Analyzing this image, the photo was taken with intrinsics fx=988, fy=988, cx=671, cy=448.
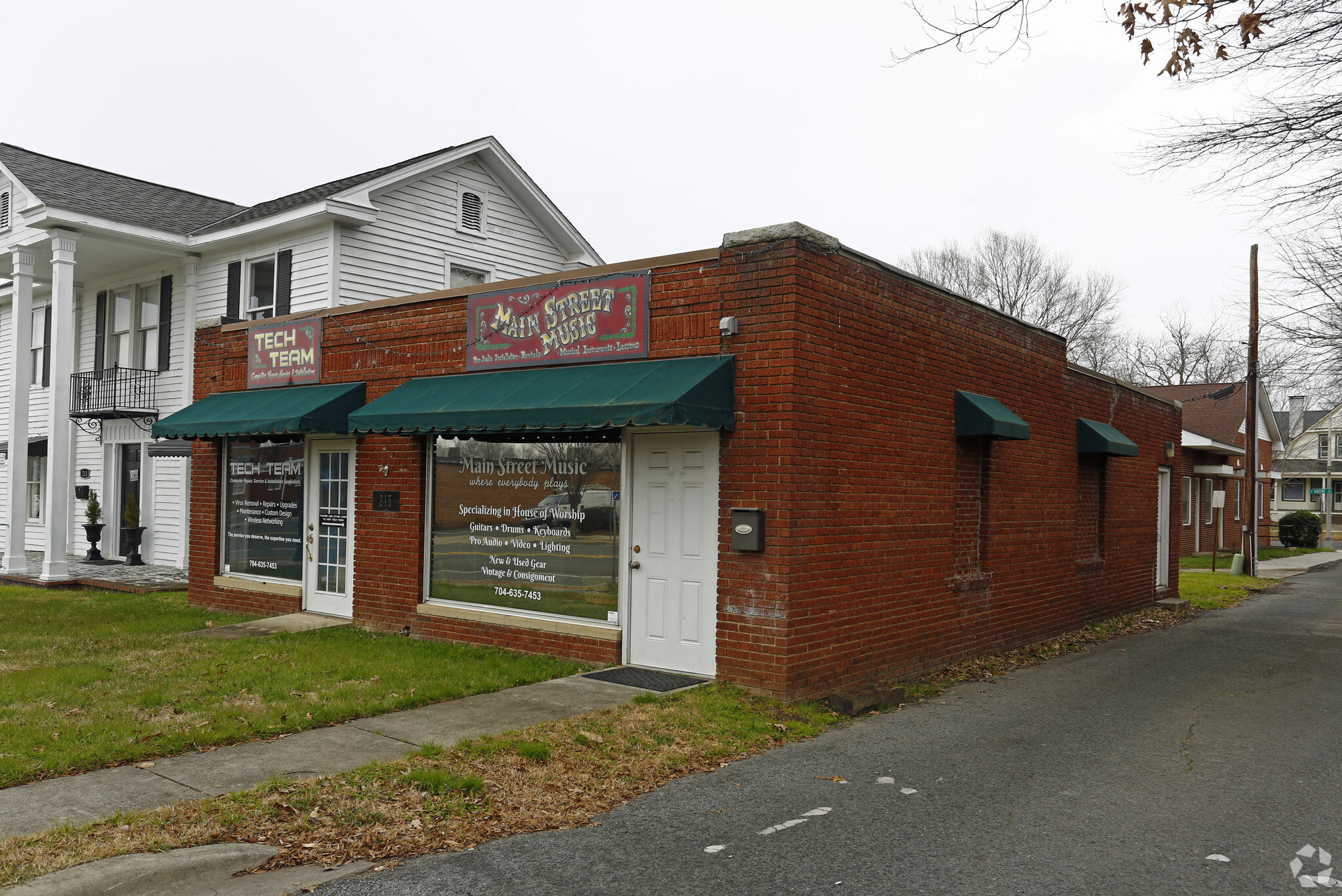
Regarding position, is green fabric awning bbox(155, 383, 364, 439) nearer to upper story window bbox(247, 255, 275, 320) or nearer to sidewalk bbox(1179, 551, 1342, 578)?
upper story window bbox(247, 255, 275, 320)

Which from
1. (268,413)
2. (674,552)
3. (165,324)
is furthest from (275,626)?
(165,324)

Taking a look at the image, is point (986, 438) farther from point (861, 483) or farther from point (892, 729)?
point (892, 729)

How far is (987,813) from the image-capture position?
5.68m

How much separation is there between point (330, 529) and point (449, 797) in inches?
292

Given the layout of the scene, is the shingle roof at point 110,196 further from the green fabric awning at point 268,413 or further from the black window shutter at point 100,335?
the green fabric awning at point 268,413

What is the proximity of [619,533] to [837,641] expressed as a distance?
88.8 inches

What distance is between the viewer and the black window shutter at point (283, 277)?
17.4m

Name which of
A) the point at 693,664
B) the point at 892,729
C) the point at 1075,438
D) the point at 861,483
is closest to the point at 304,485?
the point at 693,664

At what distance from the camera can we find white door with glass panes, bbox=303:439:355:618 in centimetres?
1206

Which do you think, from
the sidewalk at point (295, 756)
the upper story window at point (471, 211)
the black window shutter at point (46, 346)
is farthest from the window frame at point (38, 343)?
the sidewalk at point (295, 756)

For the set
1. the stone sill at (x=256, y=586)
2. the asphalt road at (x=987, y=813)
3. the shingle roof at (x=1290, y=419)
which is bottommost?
the asphalt road at (x=987, y=813)

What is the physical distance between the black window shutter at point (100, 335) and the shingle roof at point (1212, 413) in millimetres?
30560

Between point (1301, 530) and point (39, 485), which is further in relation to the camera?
point (1301, 530)

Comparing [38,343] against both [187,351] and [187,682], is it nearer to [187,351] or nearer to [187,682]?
[187,351]
